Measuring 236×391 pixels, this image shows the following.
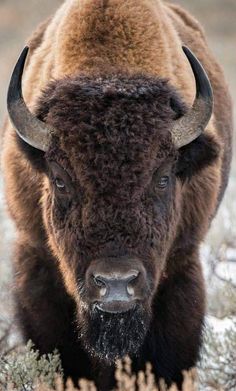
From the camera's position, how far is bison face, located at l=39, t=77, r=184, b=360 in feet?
17.3

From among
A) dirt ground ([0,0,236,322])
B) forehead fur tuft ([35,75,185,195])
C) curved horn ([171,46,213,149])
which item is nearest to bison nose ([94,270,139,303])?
forehead fur tuft ([35,75,185,195])

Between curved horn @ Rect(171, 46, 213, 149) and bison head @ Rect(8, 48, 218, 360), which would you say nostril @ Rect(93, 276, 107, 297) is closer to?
bison head @ Rect(8, 48, 218, 360)

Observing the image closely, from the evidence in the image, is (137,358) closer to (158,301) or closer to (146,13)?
(158,301)

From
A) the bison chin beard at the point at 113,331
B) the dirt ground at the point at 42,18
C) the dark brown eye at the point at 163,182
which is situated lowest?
the dirt ground at the point at 42,18

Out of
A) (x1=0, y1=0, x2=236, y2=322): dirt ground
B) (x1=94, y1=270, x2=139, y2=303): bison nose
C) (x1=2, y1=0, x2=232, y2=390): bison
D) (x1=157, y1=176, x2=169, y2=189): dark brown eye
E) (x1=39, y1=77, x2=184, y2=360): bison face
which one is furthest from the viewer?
(x1=0, y1=0, x2=236, y2=322): dirt ground

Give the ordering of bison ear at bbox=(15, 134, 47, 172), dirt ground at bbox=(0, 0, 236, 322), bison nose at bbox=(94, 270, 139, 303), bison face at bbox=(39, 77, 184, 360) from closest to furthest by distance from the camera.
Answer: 1. bison nose at bbox=(94, 270, 139, 303)
2. bison face at bbox=(39, 77, 184, 360)
3. bison ear at bbox=(15, 134, 47, 172)
4. dirt ground at bbox=(0, 0, 236, 322)

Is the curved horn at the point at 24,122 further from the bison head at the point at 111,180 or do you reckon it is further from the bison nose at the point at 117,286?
the bison nose at the point at 117,286

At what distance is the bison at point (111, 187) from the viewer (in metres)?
5.39

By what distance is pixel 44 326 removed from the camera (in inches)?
255

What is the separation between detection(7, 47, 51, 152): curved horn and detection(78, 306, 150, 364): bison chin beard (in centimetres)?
97

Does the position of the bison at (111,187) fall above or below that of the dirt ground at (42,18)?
above

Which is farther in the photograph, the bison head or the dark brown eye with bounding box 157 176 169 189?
the dark brown eye with bounding box 157 176 169 189

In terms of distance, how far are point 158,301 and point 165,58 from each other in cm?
149

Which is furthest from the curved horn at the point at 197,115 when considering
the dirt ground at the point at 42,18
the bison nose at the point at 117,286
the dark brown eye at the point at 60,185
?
the dirt ground at the point at 42,18
